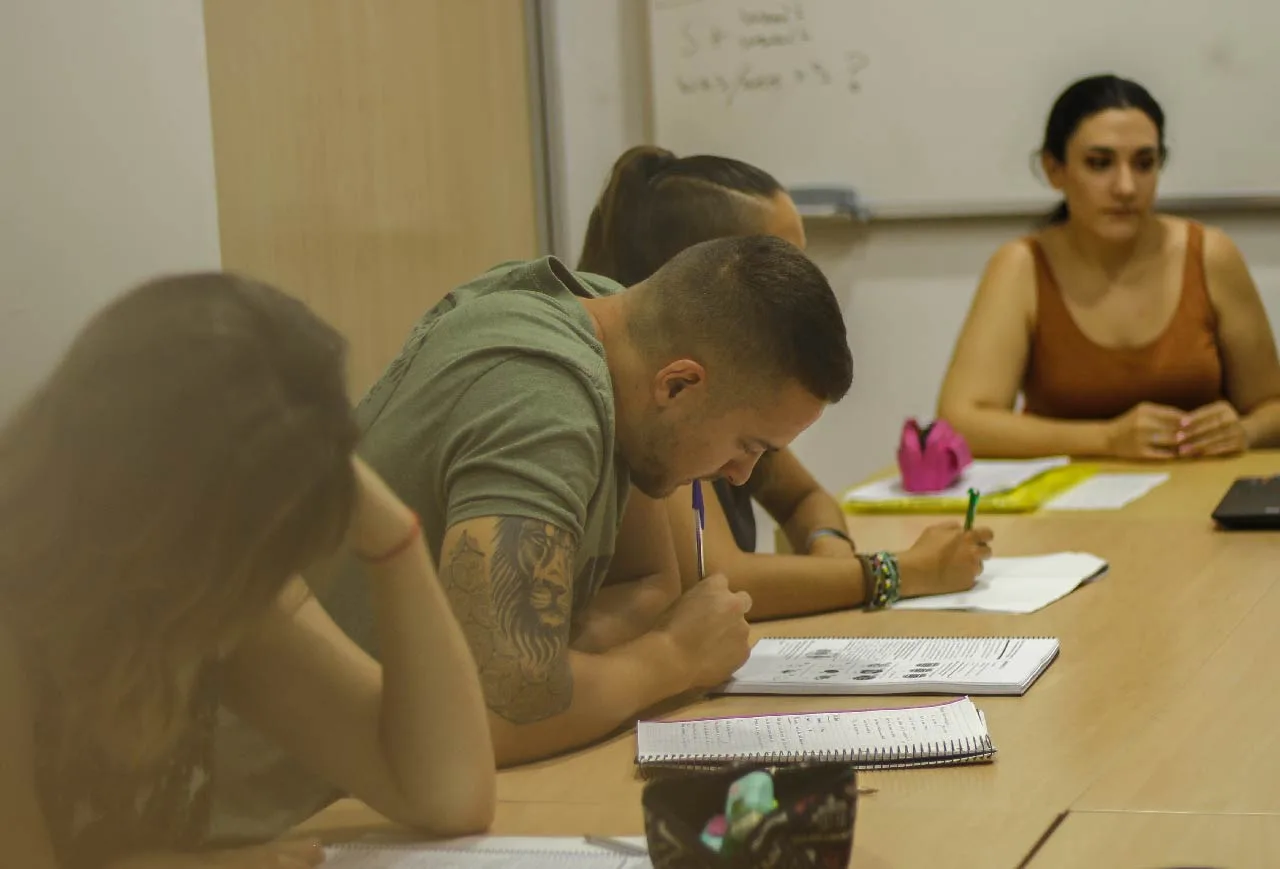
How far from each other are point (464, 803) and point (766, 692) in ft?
1.56

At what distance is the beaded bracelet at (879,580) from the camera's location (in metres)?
1.96

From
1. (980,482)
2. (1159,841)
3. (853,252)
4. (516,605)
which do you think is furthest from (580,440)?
(853,252)

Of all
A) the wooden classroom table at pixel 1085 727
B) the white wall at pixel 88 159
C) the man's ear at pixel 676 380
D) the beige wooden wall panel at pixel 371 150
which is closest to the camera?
the wooden classroom table at pixel 1085 727

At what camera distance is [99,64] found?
2043 millimetres

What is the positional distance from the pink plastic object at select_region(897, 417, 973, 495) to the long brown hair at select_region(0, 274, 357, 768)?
1.78 m

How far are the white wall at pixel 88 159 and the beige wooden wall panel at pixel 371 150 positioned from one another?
1.11 feet

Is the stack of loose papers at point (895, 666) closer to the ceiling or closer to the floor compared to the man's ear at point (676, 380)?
closer to the floor

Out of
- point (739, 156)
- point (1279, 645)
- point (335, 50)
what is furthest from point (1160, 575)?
point (739, 156)

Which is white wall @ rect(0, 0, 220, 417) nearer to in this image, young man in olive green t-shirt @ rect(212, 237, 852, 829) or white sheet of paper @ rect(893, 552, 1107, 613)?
young man in olive green t-shirt @ rect(212, 237, 852, 829)

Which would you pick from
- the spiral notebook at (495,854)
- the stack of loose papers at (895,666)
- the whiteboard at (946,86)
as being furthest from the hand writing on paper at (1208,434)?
the spiral notebook at (495,854)

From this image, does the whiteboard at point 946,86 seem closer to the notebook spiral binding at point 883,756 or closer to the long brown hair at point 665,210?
the long brown hair at point 665,210

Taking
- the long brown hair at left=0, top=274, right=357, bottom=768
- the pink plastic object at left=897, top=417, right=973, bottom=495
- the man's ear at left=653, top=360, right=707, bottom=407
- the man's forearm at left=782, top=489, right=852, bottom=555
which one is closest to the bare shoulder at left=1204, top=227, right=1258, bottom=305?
the pink plastic object at left=897, top=417, right=973, bottom=495

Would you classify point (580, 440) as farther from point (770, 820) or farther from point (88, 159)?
point (88, 159)

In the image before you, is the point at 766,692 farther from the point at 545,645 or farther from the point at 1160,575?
the point at 1160,575
